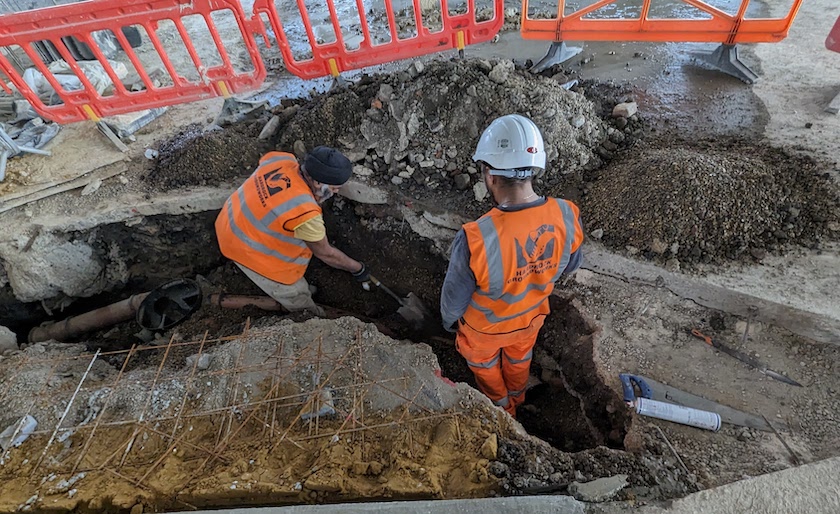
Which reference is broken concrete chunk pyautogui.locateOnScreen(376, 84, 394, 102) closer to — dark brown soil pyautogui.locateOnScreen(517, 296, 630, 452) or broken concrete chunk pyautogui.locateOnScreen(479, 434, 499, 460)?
dark brown soil pyautogui.locateOnScreen(517, 296, 630, 452)

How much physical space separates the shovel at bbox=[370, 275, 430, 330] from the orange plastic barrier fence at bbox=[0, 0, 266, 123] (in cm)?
287

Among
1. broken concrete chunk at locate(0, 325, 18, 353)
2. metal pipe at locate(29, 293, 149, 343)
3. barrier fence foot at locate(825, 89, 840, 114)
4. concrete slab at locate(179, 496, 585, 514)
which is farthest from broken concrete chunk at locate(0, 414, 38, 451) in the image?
barrier fence foot at locate(825, 89, 840, 114)

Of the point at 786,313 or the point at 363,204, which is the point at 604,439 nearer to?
the point at 786,313

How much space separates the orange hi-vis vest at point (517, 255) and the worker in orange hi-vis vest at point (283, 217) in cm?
127

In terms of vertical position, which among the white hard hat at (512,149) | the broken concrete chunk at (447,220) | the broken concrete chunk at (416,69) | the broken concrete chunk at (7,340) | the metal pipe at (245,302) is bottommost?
the metal pipe at (245,302)

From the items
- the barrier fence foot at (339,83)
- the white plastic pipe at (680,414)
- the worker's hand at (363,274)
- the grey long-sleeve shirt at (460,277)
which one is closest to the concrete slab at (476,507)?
the white plastic pipe at (680,414)

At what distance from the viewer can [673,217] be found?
3291 millimetres

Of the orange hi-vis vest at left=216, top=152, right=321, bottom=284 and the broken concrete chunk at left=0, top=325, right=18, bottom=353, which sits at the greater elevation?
the orange hi-vis vest at left=216, top=152, right=321, bottom=284

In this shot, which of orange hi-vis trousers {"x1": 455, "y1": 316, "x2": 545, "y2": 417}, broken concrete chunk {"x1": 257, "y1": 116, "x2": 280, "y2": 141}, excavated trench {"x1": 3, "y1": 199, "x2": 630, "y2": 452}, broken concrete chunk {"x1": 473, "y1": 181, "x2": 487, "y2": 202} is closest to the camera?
orange hi-vis trousers {"x1": 455, "y1": 316, "x2": 545, "y2": 417}

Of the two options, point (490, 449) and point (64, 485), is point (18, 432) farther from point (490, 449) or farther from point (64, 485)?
point (490, 449)

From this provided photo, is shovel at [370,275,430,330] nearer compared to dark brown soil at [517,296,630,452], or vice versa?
dark brown soil at [517,296,630,452]

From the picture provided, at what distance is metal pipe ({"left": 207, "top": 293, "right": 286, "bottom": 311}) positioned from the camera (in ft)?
14.4

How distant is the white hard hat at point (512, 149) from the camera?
8.13 feet

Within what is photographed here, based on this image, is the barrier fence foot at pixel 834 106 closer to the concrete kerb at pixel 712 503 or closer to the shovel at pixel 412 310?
the concrete kerb at pixel 712 503
